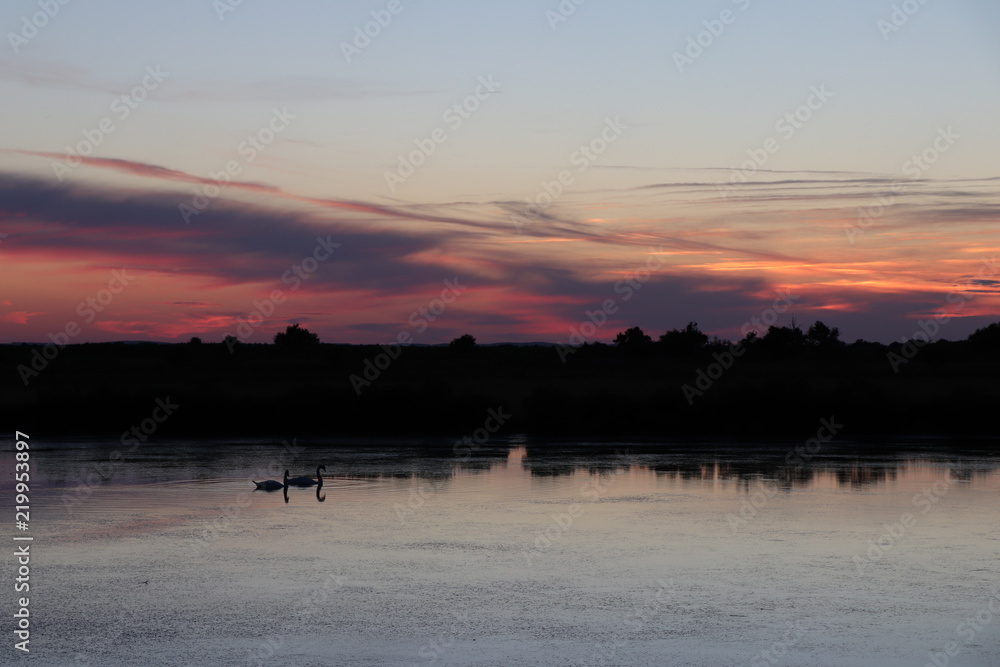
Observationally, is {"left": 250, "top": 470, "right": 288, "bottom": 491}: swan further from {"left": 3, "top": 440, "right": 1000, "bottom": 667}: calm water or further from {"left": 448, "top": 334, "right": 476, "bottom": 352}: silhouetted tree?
{"left": 448, "top": 334, "right": 476, "bottom": 352}: silhouetted tree

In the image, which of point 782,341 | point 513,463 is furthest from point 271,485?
point 782,341

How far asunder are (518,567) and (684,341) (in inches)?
1719

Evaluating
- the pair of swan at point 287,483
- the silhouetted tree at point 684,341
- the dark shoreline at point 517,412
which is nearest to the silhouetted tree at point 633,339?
the silhouetted tree at point 684,341

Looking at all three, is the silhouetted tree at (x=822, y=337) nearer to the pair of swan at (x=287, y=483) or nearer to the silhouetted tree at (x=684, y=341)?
the silhouetted tree at (x=684, y=341)

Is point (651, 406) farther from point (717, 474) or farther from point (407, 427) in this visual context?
point (717, 474)

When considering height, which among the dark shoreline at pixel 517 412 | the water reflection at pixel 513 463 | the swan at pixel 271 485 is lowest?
the swan at pixel 271 485

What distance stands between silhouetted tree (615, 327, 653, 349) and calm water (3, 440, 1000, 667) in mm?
36667

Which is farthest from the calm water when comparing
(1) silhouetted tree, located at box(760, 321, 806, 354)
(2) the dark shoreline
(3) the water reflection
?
(1) silhouetted tree, located at box(760, 321, 806, 354)

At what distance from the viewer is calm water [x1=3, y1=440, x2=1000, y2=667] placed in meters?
7.31

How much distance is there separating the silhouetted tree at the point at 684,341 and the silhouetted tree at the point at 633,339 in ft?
3.01

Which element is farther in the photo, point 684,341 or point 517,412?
point 684,341

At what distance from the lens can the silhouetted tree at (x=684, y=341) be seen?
51.8m

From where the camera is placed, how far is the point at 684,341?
172ft

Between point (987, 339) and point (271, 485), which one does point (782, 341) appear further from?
point (271, 485)
